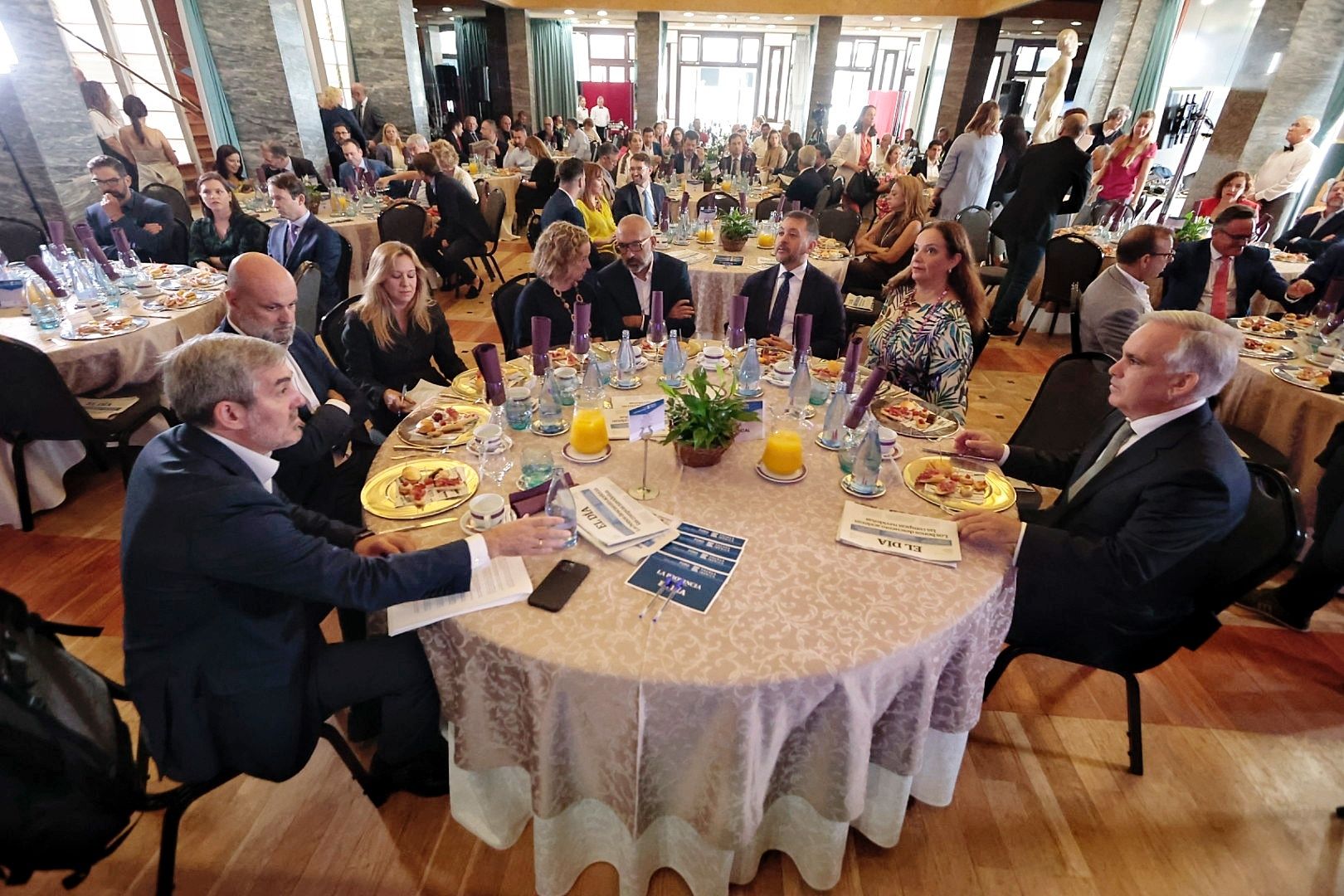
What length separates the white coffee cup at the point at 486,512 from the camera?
5.40 ft

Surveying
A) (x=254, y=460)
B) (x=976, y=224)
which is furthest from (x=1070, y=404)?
(x=976, y=224)

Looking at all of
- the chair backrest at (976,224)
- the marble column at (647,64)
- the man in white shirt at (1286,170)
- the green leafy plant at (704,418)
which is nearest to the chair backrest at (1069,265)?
the chair backrest at (976,224)

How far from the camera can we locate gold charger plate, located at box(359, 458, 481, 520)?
67.7 inches

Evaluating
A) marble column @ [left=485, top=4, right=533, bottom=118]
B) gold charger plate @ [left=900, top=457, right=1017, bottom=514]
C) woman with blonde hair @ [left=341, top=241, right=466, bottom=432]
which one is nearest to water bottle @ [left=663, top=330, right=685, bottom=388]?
gold charger plate @ [left=900, top=457, right=1017, bottom=514]

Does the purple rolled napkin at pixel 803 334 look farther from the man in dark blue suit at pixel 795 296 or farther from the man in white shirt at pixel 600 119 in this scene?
the man in white shirt at pixel 600 119

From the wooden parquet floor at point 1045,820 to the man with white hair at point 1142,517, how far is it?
0.53m

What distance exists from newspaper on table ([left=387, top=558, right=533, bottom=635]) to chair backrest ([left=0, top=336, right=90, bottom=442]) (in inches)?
91.3

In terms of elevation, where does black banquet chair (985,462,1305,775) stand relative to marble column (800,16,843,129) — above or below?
below

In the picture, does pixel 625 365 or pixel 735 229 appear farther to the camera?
pixel 735 229

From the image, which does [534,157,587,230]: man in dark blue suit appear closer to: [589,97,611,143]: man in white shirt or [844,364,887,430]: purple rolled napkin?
[844,364,887,430]: purple rolled napkin

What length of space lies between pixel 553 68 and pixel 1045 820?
18.8m

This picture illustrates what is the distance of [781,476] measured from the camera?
1919mm

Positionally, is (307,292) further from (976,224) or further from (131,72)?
(131,72)

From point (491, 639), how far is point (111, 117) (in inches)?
328
